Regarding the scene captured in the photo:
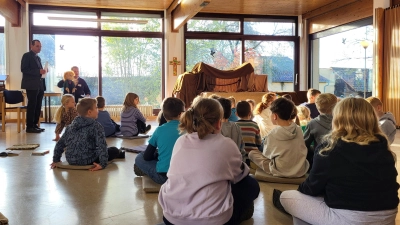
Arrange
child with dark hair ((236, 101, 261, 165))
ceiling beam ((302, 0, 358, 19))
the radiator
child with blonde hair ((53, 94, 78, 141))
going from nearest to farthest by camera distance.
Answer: child with dark hair ((236, 101, 261, 165)) → child with blonde hair ((53, 94, 78, 141)) → ceiling beam ((302, 0, 358, 19)) → the radiator

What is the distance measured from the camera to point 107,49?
11.4 metres

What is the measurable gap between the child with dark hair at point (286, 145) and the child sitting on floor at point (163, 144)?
0.80 meters

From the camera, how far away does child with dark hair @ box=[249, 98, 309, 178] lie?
3309 millimetres

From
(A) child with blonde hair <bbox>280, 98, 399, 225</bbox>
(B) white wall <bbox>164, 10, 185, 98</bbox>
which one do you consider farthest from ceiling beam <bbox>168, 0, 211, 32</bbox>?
(A) child with blonde hair <bbox>280, 98, 399, 225</bbox>

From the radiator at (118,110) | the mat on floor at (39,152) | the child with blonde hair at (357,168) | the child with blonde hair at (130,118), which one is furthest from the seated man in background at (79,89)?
the child with blonde hair at (357,168)

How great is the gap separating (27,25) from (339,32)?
8.07m

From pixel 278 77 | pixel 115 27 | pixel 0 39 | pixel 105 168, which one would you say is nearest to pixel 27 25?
pixel 0 39

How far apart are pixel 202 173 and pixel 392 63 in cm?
803

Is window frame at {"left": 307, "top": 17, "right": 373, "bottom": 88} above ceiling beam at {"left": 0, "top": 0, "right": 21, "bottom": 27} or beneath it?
beneath

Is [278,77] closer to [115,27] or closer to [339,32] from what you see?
[339,32]

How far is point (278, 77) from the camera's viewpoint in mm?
12562

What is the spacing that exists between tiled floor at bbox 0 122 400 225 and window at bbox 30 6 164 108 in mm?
7327

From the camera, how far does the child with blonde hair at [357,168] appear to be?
73.4 inches

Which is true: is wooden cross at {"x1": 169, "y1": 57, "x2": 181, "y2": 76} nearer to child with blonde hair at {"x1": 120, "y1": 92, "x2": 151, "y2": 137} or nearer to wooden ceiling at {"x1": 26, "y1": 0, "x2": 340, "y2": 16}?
wooden ceiling at {"x1": 26, "y1": 0, "x2": 340, "y2": 16}
